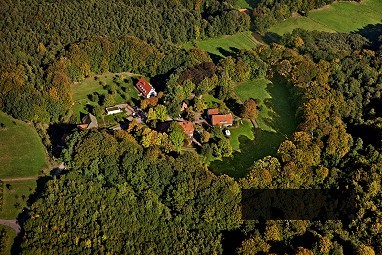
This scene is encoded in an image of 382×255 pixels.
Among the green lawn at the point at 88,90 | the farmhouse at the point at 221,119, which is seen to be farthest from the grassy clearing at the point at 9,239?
the farmhouse at the point at 221,119

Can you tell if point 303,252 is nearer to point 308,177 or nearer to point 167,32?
point 308,177

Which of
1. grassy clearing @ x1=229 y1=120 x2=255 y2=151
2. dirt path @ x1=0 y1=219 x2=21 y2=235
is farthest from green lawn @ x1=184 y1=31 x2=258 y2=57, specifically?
dirt path @ x1=0 y1=219 x2=21 y2=235

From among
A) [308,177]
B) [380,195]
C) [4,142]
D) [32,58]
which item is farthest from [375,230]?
[32,58]

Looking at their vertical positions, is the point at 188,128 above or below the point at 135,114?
above

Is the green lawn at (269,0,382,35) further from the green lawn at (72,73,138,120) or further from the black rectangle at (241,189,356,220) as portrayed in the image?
the black rectangle at (241,189,356,220)

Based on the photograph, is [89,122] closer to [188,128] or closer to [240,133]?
[188,128]

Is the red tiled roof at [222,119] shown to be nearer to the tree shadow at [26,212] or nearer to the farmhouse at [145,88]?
the farmhouse at [145,88]

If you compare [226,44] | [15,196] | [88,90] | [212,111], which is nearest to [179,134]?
[212,111]
